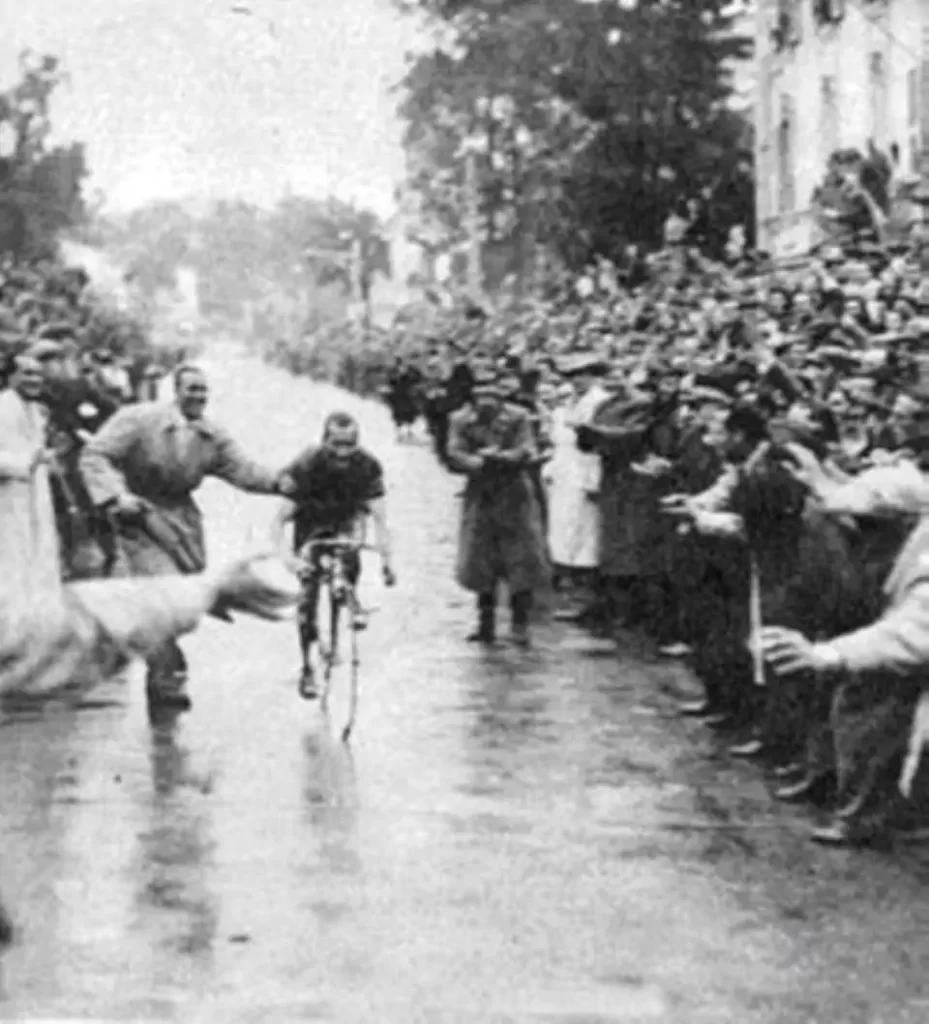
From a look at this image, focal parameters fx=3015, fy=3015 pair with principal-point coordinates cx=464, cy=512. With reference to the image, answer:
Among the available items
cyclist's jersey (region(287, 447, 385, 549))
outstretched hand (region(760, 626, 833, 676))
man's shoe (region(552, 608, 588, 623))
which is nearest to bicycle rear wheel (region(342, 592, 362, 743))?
cyclist's jersey (region(287, 447, 385, 549))

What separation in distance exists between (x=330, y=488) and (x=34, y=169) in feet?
54.0

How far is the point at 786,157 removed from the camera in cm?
3541

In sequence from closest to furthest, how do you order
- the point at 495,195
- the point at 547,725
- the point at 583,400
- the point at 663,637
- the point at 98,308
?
the point at 547,725 → the point at 663,637 → the point at 583,400 → the point at 495,195 → the point at 98,308

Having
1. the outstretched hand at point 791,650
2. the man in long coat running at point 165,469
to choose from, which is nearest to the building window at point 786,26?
the man in long coat running at point 165,469

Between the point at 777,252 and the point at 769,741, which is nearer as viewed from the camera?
the point at 769,741

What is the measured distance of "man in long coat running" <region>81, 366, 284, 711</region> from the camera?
14.1 meters

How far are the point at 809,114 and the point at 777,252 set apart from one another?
1.84m

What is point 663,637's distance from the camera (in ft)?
57.9

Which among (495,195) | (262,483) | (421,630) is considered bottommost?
(421,630)

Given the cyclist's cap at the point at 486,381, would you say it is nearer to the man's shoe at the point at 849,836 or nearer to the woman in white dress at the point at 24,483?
the woman in white dress at the point at 24,483

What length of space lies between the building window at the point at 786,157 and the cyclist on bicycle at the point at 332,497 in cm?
2059

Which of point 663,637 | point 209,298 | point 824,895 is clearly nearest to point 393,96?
point 663,637

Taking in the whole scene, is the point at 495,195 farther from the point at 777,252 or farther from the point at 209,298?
the point at 209,298

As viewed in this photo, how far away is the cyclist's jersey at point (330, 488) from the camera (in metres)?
14.3
